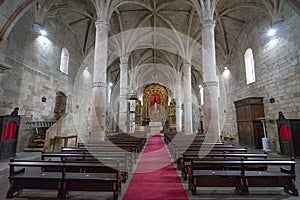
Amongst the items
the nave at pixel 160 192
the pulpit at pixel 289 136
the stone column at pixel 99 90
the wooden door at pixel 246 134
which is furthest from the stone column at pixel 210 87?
the stone column at pixel 99 90

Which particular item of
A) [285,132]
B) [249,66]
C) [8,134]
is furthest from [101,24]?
[285,132]

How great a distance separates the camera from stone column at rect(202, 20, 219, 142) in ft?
27.9

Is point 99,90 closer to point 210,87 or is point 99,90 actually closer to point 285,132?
point 210,87

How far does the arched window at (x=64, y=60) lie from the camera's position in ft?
43.8

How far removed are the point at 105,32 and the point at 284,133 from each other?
11128 millimetres

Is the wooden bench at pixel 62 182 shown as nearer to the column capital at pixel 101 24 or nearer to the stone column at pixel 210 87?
the stone column at pixel 210 87

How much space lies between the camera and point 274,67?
9938mm

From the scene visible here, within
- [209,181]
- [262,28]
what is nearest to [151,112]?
[262,28]

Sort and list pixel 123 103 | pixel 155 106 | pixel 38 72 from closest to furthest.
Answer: pixel 38 72, pixel 123 103, pixel 155 106

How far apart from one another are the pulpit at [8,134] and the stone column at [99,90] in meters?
3.39

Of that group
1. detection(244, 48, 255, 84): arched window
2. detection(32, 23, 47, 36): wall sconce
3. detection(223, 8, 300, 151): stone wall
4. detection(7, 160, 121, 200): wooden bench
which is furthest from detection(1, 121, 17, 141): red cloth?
detection(244, 48, 255, 84): arched window

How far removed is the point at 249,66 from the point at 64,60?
47.2 ft

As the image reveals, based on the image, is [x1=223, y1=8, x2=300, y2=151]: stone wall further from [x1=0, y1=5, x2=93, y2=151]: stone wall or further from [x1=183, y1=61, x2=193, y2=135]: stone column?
[x1=0, y1=5, x2=93, y2=151]: stone wall

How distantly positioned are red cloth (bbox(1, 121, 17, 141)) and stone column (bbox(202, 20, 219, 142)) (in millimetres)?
9272
